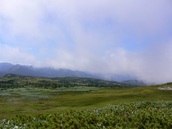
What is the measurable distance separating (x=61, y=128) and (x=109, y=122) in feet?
13.8

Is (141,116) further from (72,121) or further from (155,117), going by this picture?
(72,121)

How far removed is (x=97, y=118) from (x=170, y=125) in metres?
6.15

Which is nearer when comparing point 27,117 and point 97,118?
point 97,118

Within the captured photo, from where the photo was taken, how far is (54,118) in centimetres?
2388

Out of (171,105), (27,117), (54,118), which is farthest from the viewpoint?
(171,105)

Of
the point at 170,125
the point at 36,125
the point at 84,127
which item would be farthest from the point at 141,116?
the point at 36,125

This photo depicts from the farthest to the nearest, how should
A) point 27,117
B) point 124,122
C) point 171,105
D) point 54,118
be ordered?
point 171,105 → point 27,117 → point 54,118 → point 124,122

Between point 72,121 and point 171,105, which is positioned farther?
point 171,105

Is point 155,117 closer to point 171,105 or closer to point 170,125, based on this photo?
point 170,125

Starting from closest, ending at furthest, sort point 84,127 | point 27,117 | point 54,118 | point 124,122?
point 84,127 → point 124,122 → point 54,118 → point 27,117

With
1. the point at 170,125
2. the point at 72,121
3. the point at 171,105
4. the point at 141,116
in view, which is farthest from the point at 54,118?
the point at 171,105

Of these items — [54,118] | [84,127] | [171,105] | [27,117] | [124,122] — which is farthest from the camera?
[171,105]

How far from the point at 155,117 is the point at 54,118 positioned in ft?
29.6

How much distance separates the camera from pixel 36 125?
21.5 metres
